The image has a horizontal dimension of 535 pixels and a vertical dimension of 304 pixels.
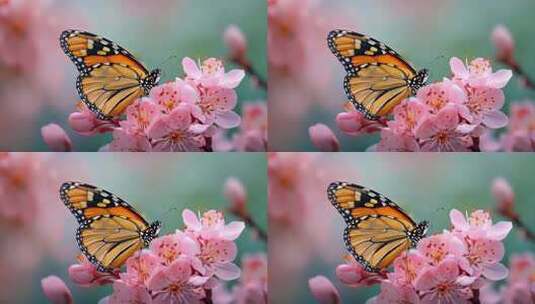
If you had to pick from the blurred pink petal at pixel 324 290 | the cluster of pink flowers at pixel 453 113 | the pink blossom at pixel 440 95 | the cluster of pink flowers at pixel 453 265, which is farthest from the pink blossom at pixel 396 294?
the pink blossom at pixel 440 95

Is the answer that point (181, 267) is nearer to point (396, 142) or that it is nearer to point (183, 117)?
point (183, 117)

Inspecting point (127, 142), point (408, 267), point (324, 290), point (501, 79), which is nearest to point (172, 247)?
point (127, 142)

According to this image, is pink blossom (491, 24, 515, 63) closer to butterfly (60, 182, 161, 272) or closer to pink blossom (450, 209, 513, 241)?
pink blossom (450, 209, 513, 241)

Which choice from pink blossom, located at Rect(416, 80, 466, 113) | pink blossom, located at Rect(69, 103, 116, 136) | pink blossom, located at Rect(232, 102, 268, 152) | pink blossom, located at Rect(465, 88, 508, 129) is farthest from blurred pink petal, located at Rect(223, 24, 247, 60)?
pink blossom, located at Rect(465, 88, 508, 129)

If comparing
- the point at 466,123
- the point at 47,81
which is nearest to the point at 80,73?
the point at 47,81

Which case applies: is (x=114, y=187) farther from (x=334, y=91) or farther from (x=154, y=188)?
(x=334, y=91)

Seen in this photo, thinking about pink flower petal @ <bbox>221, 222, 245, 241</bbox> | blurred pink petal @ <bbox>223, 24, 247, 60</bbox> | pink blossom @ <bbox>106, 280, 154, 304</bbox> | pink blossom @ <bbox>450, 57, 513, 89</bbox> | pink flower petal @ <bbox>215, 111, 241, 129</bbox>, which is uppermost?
blurred pink petal @ <bbox>223, 24, 247, 60</bbox>
